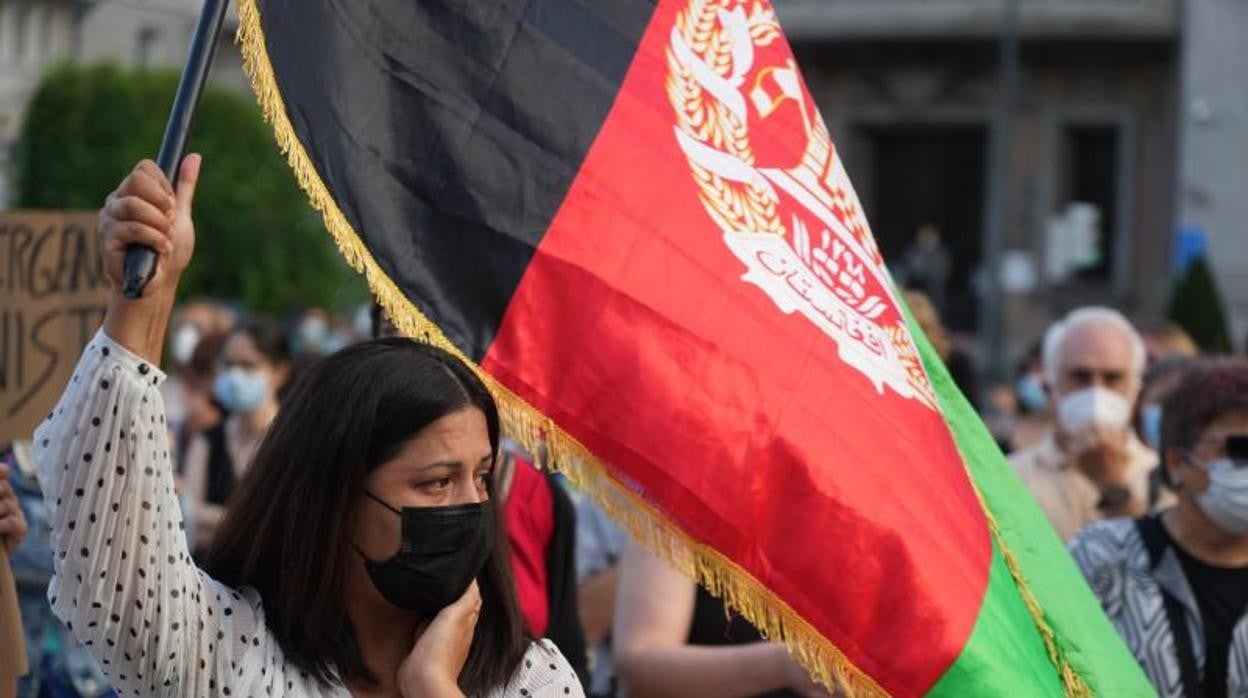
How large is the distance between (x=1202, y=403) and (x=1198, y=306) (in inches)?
947

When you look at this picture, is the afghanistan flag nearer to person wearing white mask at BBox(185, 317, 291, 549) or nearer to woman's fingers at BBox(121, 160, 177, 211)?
woman's fingers at BBox(121, 160, 177, 211)

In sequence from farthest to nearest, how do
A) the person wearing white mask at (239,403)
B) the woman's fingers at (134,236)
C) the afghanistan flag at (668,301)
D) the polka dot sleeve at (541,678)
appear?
the person wearing white mask at (239,403)
the afghanistan flag at (668,301)
the polka dot sleeve at (541,678)
the woman's fingers at (134,236)

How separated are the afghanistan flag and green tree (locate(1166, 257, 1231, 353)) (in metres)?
23.4

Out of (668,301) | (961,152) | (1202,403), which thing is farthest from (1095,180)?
(668,301)

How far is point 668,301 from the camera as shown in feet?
13.4

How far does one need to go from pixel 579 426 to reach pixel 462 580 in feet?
2.52

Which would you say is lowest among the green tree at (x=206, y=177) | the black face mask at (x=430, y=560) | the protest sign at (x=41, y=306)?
the black face mask at (x=430, y=560)

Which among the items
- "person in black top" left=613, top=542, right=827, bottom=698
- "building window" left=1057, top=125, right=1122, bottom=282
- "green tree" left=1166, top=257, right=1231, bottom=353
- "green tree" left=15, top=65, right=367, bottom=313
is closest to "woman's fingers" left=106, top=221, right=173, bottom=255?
"person in black top" left=613, top=542, right=827, bottom=698

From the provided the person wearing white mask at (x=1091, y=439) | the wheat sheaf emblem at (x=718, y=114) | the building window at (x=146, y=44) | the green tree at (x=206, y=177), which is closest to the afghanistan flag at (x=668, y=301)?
the wheat sheaf emblem at (x=718, y=114)

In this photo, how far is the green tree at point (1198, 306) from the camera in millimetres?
27791

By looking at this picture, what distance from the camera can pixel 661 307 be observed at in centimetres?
408

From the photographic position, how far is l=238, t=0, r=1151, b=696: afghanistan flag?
12.9 feet

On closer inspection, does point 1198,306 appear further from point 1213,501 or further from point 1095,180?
point 1213,501

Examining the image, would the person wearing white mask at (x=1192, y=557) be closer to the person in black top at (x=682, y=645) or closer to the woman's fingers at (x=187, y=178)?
the person in black top at (x=682, y=645)
